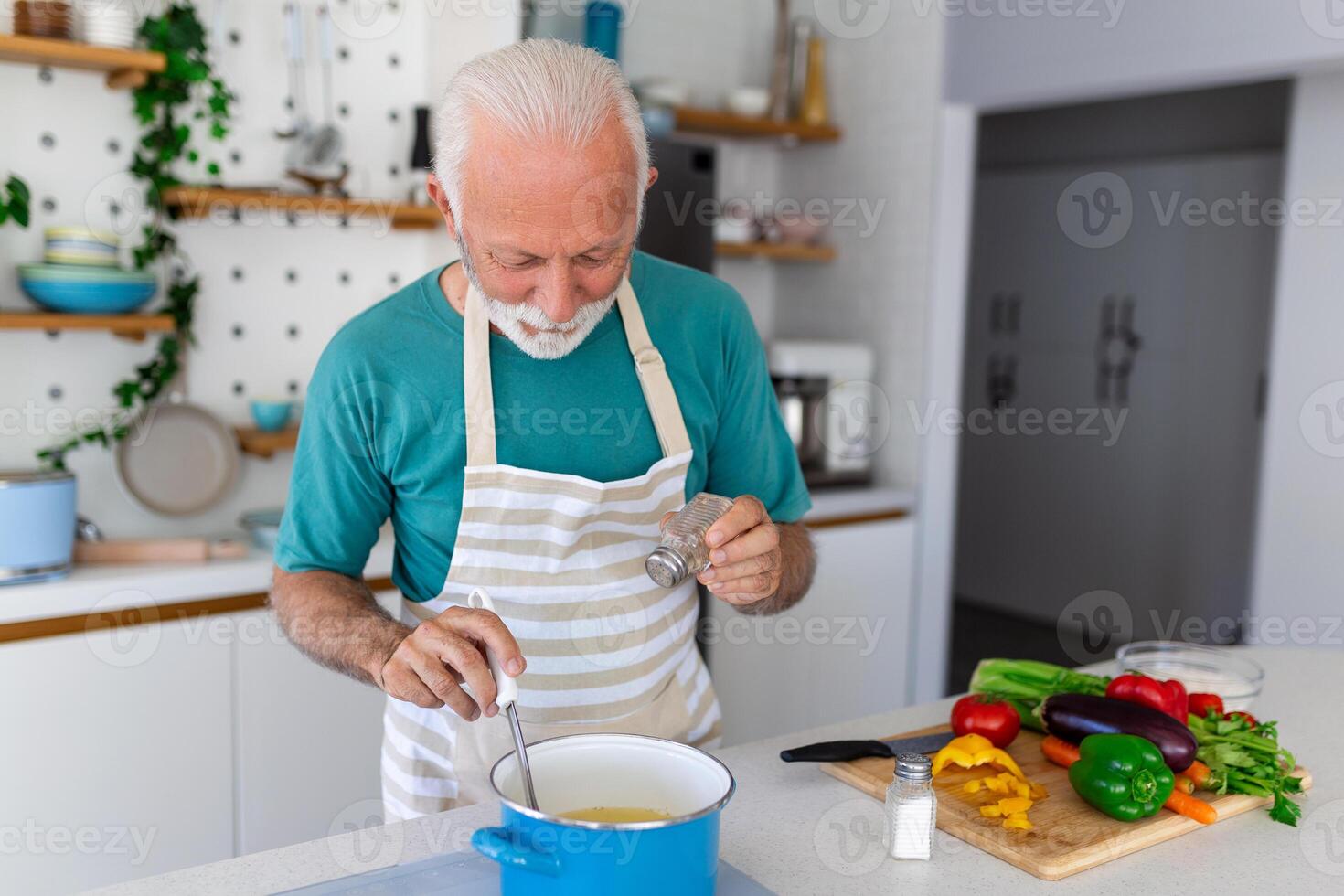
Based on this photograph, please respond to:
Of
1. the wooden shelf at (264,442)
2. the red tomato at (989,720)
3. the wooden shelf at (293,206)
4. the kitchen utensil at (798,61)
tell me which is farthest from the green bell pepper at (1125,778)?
the kitchen utensil at (798,61)

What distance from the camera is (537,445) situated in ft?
4.89

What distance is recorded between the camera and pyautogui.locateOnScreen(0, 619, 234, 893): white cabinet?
87.9 inches

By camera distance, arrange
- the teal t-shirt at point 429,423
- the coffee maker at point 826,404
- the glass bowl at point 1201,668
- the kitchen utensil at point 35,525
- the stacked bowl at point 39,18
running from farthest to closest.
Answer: the coffee maker at point 826,404 → the stacked bowl at point 39,18 → the kitchen utensil at point 35,525 → the glass bowl at point 1201,668 → the teal t-shirt at point 429,423

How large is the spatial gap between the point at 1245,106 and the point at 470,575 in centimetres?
459

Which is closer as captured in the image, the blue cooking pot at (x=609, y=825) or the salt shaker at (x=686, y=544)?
the blue cooking pot at (x=609, y=825)

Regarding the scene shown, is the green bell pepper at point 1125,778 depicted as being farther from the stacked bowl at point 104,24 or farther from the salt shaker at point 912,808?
the stacked bowl at point 104,24

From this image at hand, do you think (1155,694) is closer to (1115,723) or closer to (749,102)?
(1115,723)

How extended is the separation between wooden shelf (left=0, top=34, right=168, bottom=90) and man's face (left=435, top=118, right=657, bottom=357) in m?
1.47

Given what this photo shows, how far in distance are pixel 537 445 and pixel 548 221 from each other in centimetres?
34

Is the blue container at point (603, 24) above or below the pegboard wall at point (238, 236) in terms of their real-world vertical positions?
above

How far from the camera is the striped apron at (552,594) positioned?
1.46 meters

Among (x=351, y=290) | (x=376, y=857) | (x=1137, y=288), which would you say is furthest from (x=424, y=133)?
(x=1137, y=288)

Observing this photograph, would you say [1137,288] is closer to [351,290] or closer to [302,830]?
[351,290]

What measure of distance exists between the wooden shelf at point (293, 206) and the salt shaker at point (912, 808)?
2015 mm
